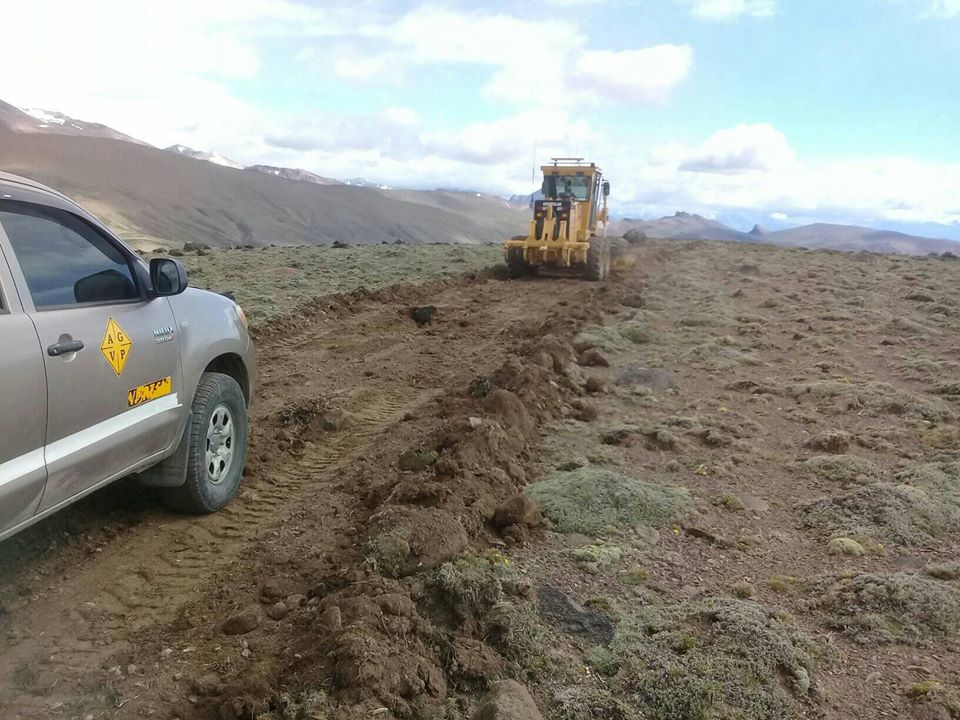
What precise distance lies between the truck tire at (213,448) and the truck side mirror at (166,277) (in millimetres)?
647

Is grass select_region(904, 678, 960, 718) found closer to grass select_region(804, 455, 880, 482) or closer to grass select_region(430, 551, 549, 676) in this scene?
grass select_region(430, 551, 549, 676)

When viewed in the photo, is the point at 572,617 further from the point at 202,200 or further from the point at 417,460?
the point at 202,200

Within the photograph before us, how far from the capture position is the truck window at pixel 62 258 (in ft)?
9.86

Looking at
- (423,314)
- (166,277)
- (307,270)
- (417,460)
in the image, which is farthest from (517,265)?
(166,277)

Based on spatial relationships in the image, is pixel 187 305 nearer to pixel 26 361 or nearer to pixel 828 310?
pixel 26 361

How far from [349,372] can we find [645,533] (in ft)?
15.2

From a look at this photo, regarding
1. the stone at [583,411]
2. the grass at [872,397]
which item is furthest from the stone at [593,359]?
the grass at [872,397]

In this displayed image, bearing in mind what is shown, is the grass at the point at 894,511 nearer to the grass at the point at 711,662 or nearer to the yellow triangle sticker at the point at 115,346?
the grass at the point at 711,662

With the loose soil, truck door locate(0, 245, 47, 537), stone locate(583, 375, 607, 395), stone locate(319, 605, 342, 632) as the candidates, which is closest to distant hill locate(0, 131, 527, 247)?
stone locate(583, 375, 607, 395)

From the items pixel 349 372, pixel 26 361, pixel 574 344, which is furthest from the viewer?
pixel 574 344

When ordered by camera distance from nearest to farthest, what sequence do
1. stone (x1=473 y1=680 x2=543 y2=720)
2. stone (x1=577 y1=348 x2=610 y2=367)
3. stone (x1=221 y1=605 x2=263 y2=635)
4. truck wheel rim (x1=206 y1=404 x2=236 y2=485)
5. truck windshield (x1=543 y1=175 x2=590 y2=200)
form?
stone (x1=473 y1=680 x2=543 y2=720), stone (x1=221 y1=605 x2=263 y2=635), truck wheel rim (x1=206 y1=404 x2=236 y2=485), stone (x1=577 y1=348 x2=610 y2=367), truck windshield (x1=543 y1=175 x2=590 y2=200)

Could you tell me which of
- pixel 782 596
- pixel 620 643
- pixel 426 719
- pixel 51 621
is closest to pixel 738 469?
pixel 782 596

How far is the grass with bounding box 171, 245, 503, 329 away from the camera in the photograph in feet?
38.8

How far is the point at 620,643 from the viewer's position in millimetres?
3180
